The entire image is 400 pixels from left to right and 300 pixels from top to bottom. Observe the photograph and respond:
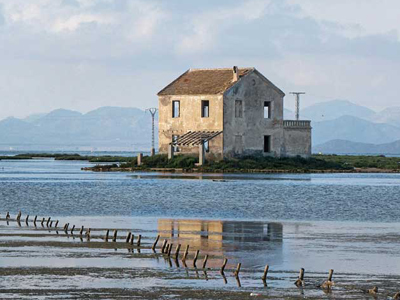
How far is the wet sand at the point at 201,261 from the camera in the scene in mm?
26344

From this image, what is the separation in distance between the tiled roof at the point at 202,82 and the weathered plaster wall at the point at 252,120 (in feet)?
3.60

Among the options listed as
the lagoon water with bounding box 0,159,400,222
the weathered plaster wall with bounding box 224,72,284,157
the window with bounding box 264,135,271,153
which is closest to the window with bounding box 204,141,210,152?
the weathered plaster wall with bounding box 224,72,284,157

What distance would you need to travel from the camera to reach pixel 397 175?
98.4 meters

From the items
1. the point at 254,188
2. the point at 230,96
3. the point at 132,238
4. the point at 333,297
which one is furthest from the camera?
the point at 230,96

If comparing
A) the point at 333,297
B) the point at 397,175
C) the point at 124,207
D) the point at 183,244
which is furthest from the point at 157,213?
the point at 397,175

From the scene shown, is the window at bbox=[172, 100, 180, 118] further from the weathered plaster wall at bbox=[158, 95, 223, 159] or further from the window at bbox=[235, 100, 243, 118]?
the window at bbox=[235, 100, 243, 118]

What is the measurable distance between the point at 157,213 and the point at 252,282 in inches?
906

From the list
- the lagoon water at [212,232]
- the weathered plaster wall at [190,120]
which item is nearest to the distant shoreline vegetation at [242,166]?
the weathered plaster wall at [190,120]

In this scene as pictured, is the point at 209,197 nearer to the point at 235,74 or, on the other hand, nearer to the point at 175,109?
the point at 235,74

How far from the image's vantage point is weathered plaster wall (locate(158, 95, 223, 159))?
89.0 meters

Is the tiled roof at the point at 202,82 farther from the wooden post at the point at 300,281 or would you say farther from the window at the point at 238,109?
the wooden post at the point at 300,281

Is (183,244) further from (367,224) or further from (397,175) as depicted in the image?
(397,175)

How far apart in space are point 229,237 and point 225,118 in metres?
50.4

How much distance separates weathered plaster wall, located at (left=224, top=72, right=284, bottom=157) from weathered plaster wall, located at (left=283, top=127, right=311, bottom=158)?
0.77 m
